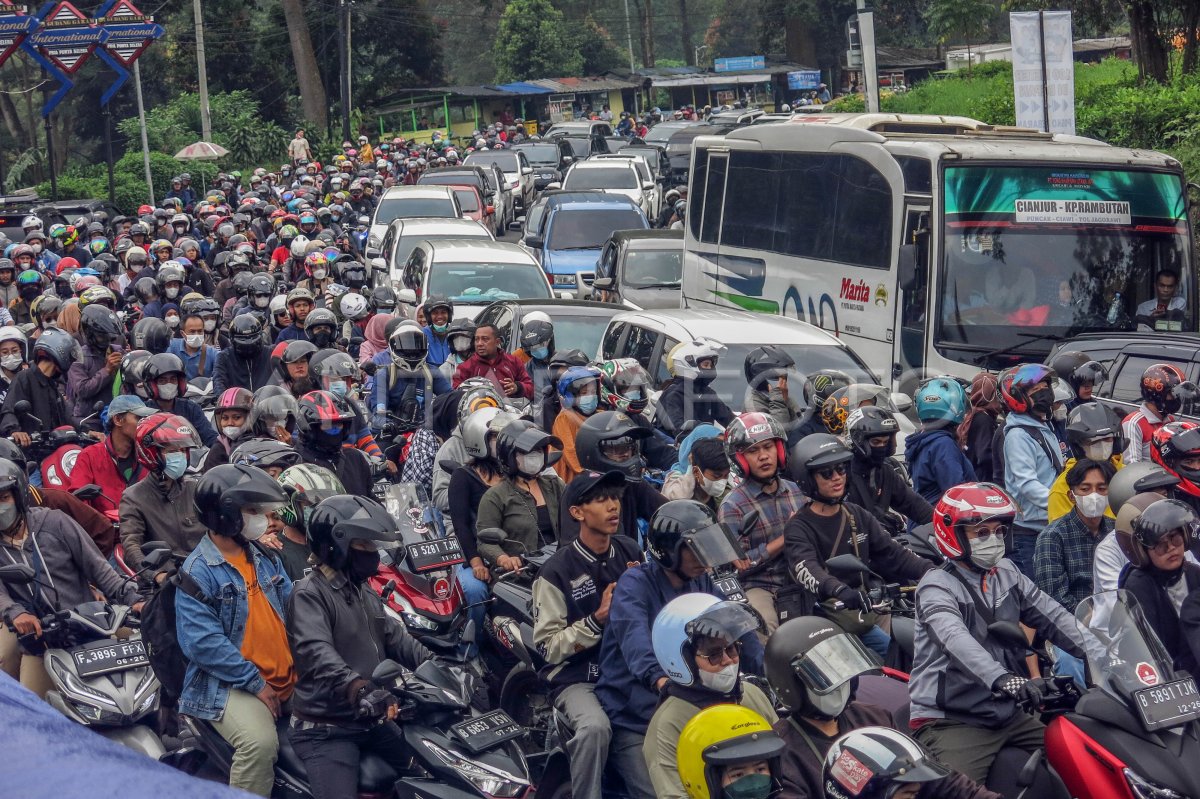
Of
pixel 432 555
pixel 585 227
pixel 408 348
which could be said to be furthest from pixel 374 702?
pixel 585 227

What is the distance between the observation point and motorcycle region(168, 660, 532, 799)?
5926 mm

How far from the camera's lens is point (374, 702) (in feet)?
18.6

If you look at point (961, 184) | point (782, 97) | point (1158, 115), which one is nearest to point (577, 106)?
point (782, 97)

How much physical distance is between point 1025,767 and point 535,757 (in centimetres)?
202

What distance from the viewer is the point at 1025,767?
17.5ft

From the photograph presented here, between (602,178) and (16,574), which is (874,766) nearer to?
(16,574)

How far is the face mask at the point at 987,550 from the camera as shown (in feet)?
19.1

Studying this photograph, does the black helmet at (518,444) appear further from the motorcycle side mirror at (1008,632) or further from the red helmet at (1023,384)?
the motorcycle side mirror at (1008,632)

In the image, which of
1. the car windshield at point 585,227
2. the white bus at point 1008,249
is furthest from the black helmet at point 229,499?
the car windshield at point 585,227

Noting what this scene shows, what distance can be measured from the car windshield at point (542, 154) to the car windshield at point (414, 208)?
55.3ft

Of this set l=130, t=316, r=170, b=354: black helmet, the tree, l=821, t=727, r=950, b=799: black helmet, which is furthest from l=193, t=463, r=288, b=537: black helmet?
the tree

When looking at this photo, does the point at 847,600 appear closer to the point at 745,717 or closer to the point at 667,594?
the point at 667,594

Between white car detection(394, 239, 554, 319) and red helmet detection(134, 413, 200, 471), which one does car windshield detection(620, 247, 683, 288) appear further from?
red helmet detection(134, 413, 200, 471)

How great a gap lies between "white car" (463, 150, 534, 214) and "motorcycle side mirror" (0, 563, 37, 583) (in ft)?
105
